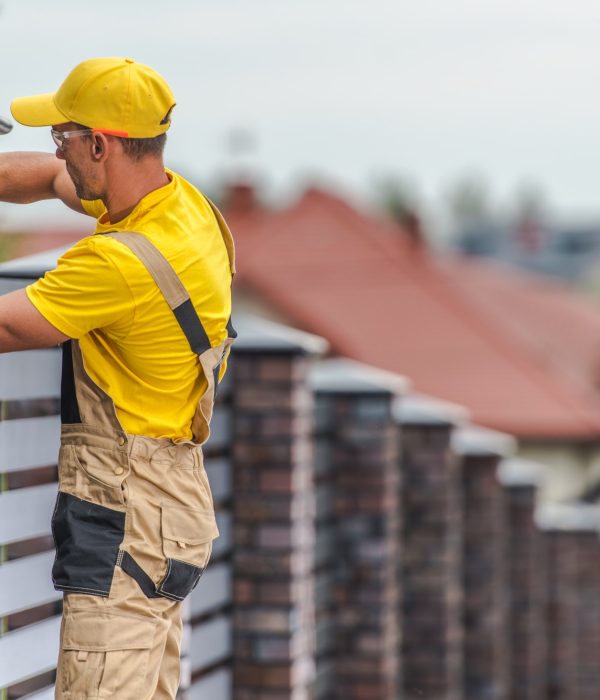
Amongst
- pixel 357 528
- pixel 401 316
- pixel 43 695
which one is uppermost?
pixel 401 316

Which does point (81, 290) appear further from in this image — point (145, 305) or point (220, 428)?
point (220, 428)

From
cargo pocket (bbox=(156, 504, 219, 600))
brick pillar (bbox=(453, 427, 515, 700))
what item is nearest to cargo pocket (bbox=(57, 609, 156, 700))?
cargo pocket (bbox=(156, 504, 219, 600))

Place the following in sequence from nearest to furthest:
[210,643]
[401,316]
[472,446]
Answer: [210,643], [472,446], [401,316]

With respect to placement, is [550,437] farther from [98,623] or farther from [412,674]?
[98,623]

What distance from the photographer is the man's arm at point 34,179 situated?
3971 mm

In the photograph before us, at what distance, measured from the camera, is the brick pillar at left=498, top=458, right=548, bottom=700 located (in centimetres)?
1211

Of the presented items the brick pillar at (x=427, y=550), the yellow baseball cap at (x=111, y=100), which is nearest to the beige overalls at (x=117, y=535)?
the yellow baseball cap at (x=111, y=100)

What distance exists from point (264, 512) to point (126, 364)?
2.77 meters

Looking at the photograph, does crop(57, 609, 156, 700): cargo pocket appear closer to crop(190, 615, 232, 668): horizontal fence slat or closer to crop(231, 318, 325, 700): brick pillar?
crop(190, 615, 232, 668): horizontal fence slat

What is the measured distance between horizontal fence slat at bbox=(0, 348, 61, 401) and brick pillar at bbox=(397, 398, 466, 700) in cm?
474

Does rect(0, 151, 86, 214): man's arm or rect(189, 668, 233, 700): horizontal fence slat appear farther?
rect(189, 668, 233, 700): horizontal fence slat

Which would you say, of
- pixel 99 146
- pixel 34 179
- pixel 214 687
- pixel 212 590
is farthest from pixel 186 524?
pixel 214 687

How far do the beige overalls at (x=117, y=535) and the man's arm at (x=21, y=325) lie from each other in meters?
0.28

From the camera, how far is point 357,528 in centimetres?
781
